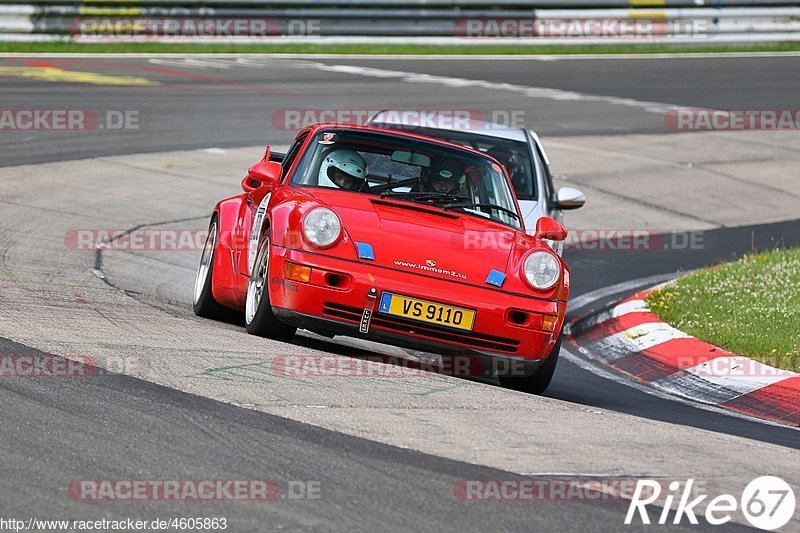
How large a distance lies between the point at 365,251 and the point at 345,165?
119cm

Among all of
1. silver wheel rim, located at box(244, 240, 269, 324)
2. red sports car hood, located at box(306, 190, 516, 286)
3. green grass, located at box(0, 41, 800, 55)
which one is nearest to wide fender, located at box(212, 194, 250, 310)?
silver wheel rim, located at box(244, 240, 269, 324)

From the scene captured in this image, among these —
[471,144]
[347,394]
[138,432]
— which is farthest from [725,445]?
[471,144]

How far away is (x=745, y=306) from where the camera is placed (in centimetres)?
979

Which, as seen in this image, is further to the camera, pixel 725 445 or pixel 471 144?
pixel 471 144

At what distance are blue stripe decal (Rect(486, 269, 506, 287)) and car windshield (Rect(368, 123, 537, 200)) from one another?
3566 mm

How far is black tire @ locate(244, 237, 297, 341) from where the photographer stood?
7176 millimetres

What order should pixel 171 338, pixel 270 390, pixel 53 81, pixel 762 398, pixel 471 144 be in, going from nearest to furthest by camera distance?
1. pixel 270 390
2. pixel 171 338
3. pixel 762 398
4. pixel 471 144
5. pixel 53 81

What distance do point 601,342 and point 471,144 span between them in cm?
212

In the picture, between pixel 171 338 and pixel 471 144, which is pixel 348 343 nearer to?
pixel 171 338

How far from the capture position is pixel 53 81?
19.6 m

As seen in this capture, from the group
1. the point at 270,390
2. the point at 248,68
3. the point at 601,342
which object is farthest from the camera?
the point at 248,68

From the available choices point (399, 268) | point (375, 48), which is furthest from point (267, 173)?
point (375, 48)

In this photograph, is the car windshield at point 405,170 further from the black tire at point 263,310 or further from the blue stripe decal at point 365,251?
the blue stripe decal at point 365,251

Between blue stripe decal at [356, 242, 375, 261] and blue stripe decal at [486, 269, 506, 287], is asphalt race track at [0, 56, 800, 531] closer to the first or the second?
blue stripe decal at [356, 242, 375, 261]
